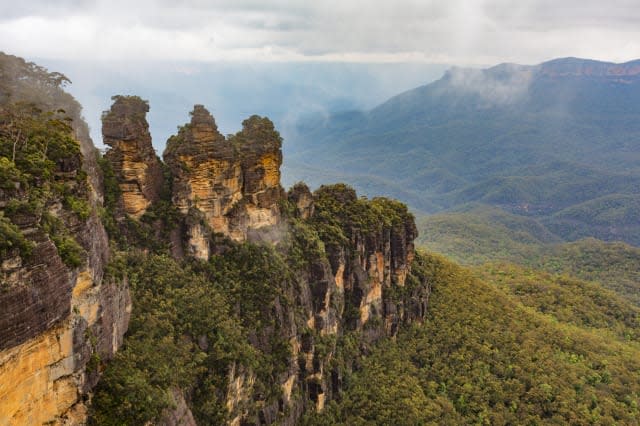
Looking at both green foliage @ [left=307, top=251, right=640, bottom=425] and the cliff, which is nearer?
the cliff

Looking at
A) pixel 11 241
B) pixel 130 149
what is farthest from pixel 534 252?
pixel 11 241

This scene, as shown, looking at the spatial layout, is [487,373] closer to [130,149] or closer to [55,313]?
[130,149]

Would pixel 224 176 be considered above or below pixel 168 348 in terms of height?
above

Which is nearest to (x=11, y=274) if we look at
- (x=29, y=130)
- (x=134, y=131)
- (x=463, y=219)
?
(x=29, y=130)

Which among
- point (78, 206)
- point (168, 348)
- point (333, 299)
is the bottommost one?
point (333, 299)

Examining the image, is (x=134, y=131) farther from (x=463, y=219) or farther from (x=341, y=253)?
(x=463, y=219)

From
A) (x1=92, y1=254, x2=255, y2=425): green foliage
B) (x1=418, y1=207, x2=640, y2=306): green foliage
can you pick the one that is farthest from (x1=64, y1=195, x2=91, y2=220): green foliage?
(x1=418, y1=207, x2=640, y2=306): green foliage

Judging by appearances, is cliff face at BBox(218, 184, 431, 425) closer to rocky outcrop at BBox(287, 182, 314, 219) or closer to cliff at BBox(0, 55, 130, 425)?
rocky outcrop at BBox(287, 182, 314, 219)
